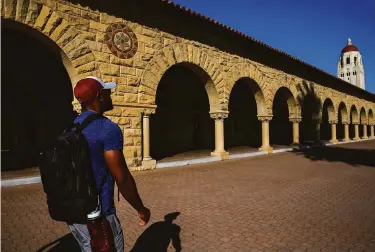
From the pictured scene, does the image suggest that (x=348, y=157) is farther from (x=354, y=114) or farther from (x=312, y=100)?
(x=354, y=114)

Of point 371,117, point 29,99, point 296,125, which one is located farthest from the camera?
point 371,117

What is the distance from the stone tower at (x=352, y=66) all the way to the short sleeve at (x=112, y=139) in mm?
70919

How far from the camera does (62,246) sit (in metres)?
2.98

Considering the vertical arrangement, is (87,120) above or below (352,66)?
below

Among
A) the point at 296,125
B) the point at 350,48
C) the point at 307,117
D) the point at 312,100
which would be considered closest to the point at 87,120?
the point at 296,125

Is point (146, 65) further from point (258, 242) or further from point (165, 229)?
point (258, 242)

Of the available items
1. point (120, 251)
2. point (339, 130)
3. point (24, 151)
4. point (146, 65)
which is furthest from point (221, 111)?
point (339, 130)

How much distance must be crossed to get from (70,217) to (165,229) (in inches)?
86.4

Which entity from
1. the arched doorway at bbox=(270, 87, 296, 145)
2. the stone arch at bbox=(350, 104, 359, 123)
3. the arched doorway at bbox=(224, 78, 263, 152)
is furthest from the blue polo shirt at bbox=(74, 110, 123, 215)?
the stone arch at bbox=(350, 104, 359, 123)

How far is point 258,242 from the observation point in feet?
9.71

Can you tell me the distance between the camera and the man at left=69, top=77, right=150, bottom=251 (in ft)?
4.79

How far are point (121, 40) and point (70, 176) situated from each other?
22.0 feet

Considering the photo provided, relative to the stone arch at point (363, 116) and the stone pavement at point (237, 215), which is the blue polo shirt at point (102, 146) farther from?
the stone arch at point (363, 116)

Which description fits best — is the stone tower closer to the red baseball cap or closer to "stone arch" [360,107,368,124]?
"stone arch" [360,107,368,124]
